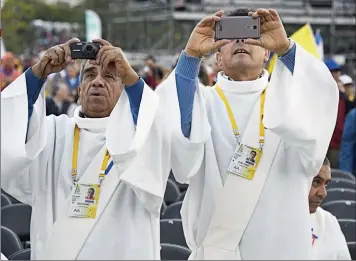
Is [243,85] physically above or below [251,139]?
above

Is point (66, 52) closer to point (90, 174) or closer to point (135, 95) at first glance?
point (135, 95)

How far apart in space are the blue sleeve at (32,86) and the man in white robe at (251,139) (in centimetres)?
54

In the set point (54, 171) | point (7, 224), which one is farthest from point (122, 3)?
point (54, 171)

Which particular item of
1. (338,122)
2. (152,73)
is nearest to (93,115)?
(338,122)

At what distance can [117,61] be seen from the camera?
3848mm

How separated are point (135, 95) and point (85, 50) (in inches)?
10.9

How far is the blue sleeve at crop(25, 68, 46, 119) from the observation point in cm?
407

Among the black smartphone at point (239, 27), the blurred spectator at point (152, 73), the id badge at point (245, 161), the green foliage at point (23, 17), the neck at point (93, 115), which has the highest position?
the black smartphone at point (239, 27)

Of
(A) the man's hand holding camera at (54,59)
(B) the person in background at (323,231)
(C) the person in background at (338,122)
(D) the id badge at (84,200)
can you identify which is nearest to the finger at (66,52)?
(A) the man's hand holding camera at (54,59)

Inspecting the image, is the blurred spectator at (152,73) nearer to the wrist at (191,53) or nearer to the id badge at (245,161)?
the id badge at (245,161)

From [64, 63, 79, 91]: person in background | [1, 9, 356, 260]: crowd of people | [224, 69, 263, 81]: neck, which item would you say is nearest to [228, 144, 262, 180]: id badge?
[1, 9, 356, 260]: crowd of people

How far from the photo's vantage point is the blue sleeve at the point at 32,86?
4.07 m

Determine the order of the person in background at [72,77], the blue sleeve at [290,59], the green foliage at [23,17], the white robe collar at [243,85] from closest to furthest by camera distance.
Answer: the blue sleeve at [290,59]
the white robe collar at [243,85]
the person in background at [72,77]
the green foliage at [23,17]

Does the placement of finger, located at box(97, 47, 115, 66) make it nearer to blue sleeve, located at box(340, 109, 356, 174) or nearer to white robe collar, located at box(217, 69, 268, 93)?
white robe collar, located at box(217, 69, 268, 93)
